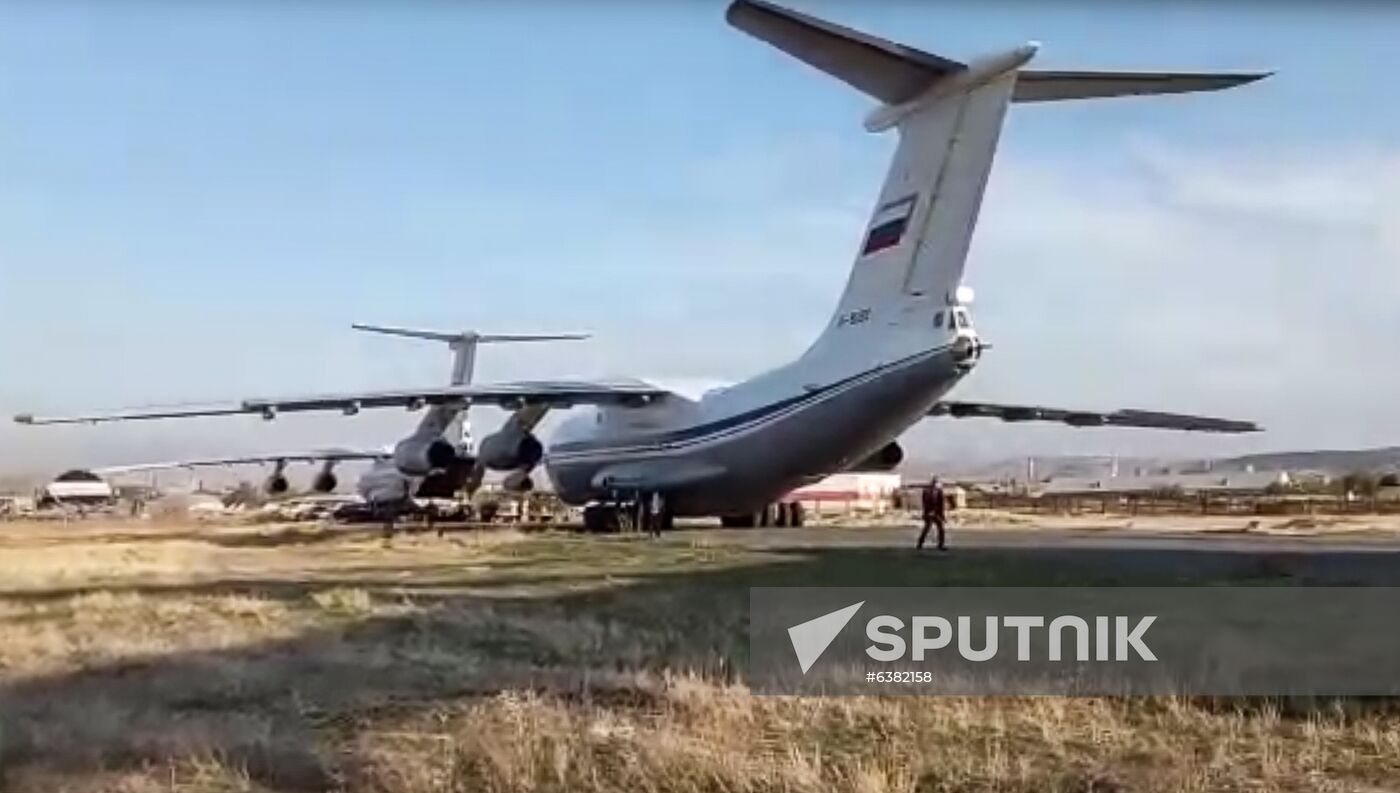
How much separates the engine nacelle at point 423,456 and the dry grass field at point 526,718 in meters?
20.2

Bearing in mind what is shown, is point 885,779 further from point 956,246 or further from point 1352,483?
point 1352,483

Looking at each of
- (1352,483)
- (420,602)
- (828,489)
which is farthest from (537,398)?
(1352,483)

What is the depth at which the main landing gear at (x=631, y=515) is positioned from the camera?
32.0 metres

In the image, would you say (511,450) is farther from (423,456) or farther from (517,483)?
(517,483)

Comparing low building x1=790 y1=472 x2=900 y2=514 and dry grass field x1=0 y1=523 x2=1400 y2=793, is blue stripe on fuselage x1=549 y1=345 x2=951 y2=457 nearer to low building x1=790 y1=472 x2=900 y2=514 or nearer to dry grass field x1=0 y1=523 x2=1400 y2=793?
dry grass field x1=0 y1=523 x2=1400 y2=793

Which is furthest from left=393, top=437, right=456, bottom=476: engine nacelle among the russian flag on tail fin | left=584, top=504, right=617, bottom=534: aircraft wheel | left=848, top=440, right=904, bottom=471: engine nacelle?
the russian flag on tail fin

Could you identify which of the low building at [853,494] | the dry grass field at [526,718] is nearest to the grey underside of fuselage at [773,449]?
the dry grass field at [526,718]

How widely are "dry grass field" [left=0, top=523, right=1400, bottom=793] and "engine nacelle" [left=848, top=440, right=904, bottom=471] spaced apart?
15.8 m

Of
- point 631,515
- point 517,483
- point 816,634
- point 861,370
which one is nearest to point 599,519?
point 631,515

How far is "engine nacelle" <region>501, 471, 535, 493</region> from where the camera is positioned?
37.7 metres

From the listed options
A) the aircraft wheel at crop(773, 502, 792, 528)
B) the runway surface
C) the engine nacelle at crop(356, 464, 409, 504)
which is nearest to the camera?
the runway surface

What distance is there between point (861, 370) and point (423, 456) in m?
13.4

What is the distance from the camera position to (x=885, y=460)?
3114 cm

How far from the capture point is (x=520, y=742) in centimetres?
655
